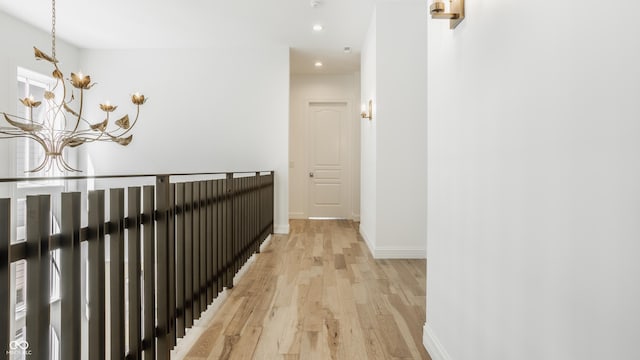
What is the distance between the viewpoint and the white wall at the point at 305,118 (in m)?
7.44

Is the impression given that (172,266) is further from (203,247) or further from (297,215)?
(297,215)

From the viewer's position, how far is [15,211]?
99 centimetres

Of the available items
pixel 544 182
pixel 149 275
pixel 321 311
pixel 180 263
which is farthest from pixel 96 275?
pixel 321 311

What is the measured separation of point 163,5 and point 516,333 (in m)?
4.83

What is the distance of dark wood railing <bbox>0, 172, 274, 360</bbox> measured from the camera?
0.96 m

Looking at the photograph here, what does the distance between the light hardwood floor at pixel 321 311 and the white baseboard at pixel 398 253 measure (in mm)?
127

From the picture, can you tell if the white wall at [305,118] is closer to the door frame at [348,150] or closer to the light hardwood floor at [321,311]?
the door frame at [348,150]

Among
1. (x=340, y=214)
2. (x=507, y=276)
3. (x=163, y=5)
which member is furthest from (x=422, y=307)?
(x=340, y=214)

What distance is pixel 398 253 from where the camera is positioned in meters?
4.14

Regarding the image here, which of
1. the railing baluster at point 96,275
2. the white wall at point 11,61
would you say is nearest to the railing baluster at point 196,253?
the railing baluster at point 96,275

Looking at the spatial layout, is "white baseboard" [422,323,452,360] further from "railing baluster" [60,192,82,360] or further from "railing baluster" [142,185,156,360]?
"railing baluster" [60,192,82,360]

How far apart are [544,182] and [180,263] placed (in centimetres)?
172

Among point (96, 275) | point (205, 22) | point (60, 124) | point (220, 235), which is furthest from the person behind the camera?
point (60, 124)

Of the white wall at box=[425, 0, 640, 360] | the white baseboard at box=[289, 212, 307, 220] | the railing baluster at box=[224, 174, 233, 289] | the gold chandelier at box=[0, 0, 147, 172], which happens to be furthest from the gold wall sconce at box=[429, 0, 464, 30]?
the white baseboard at box=[289, 212, 307, 220]
